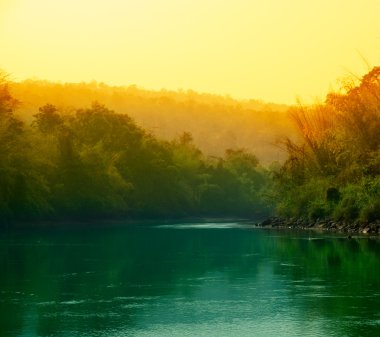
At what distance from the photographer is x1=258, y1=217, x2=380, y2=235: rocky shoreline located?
55.4 meters

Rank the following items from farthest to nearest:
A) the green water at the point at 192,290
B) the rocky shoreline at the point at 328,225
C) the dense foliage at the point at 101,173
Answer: the dense foliage at the point at 101,173 → the rocky shoreline at the point at 328,225 → the green water at the point at 192,290

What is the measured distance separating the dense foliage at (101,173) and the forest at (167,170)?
0.38 ft

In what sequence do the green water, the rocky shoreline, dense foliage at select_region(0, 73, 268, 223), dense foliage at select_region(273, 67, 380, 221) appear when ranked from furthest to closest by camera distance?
dense foliage at select_region(0, 73, 268, 223), dense foliage at select_region(273, 67, 380, 221), the rocky shoreline, the green water

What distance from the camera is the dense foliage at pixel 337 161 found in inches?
2397

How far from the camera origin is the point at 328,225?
62312mm

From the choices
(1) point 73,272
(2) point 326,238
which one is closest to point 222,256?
(1) point 73,272

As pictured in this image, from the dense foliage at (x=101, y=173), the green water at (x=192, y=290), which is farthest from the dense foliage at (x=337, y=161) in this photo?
the dense foliage at (x=101, y=173)

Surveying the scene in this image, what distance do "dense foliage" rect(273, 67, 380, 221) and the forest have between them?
0.25 ft

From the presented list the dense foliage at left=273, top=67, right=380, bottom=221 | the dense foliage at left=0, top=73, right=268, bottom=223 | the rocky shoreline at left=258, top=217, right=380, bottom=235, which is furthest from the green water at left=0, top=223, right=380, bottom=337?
the dense foliage at left=0, top=73, right=268, bottom=223

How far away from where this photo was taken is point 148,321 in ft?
68.9

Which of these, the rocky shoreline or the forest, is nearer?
the rocky shoreline

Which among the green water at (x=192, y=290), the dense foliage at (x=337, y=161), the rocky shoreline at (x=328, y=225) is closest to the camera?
the green water at (x=192, y=290)

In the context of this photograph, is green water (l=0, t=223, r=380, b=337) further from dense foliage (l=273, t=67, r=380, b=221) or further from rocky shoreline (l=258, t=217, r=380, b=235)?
dense foliage (l=273, t=67, r=380, b=221)

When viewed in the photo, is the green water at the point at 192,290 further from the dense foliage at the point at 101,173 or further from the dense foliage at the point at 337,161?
the dense foliage at the point at 101,173
